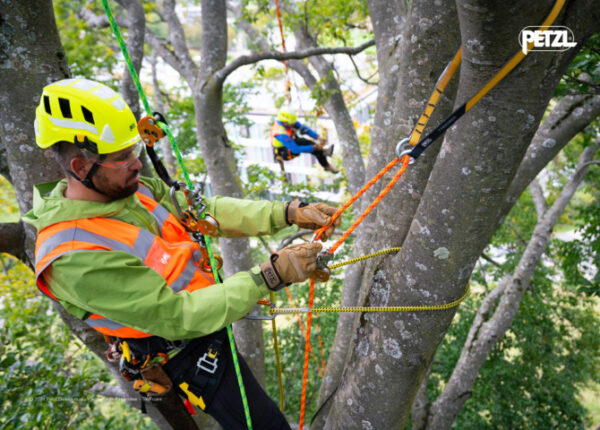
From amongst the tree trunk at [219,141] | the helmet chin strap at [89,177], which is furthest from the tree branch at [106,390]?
the helmet chin strap at [89,177]

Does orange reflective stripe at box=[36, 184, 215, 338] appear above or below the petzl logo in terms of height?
below

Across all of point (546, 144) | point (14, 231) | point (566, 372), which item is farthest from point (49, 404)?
point (566, 372)

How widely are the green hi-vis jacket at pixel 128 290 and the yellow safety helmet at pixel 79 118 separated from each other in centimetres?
23

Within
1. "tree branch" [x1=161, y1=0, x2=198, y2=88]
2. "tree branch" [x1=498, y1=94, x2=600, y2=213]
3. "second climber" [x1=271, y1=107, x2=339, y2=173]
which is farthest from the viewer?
"second climber" [x1=271, y1=107, x2=339, y2=173]

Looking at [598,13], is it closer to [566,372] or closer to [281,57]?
[281,57]

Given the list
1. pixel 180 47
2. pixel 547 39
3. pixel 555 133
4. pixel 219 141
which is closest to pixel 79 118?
pixel 547 39

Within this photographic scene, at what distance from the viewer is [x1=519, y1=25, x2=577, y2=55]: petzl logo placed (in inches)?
40.8

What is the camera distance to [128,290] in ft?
4.63

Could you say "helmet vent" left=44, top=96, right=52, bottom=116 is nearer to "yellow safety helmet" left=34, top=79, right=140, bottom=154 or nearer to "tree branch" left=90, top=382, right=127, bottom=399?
"yellow safety helmet" left=34, top=79, right=140, bottom=154

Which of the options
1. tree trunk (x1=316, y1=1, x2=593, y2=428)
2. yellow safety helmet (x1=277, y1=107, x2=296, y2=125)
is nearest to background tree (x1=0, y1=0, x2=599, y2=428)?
tree trunk (x1=316, y1=1, x2=593, y2=428)

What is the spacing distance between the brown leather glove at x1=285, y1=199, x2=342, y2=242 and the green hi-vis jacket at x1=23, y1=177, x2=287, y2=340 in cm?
51

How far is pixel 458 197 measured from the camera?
1342 mm

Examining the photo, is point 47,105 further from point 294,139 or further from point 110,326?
point 294,139

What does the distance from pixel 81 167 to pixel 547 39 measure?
165 centimetres
